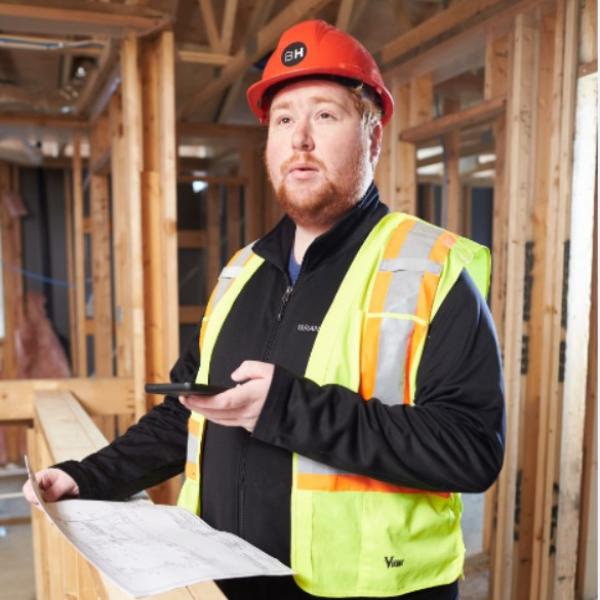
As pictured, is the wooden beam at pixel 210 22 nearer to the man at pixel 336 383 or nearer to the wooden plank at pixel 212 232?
the wooden plank at pixel 212 232

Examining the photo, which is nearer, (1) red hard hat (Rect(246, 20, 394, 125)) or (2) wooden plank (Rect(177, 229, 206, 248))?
(1) red hard hat (Rect(246, 20, 394, 125))

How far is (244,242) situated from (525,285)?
3601 mm

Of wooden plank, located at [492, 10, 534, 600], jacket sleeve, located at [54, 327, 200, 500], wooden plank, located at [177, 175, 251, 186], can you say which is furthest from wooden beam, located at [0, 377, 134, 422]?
wooden plank, located at [177, 175, 251, 186]

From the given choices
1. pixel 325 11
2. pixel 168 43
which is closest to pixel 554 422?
pixel 168 43

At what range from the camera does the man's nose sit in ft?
3.79

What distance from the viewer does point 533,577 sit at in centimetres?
279

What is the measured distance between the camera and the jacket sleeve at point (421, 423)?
94 centimetres

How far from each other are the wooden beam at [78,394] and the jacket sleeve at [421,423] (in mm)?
2052

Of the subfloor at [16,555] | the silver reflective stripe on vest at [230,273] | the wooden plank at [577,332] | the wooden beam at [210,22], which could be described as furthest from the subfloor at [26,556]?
the wooden beam at [210,22]

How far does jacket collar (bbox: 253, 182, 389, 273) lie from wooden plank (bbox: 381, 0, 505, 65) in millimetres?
2008

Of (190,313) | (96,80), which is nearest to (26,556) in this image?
(96,80)

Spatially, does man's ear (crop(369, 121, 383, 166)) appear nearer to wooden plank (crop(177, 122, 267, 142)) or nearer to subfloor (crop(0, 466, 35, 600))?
subfloor (crop(0, 466, 35, 600))

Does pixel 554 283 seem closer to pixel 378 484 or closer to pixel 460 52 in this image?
pixel 460 52

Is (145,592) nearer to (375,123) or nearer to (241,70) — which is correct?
(375,123)
